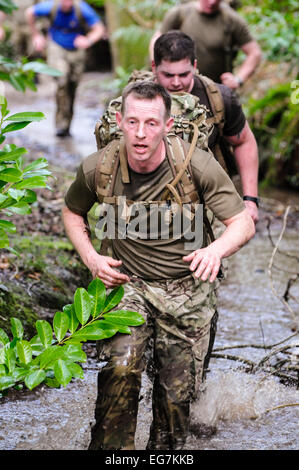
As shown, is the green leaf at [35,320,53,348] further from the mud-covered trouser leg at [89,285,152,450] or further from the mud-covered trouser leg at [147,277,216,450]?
the mud-covered trouser leg at [147,277,216,450]

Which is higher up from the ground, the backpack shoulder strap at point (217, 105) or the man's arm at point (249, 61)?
the man's arm at point (249, 61)

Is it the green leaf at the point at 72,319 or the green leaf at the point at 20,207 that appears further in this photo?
the green leaf at the point at 20,207

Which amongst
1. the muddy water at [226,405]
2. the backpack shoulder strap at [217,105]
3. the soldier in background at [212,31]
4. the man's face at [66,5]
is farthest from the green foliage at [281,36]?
the backpack shoulder strap at [217,105]

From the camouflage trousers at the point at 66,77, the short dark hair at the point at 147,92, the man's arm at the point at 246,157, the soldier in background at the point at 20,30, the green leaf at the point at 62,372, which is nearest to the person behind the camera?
the green leaf at the point at 62,372

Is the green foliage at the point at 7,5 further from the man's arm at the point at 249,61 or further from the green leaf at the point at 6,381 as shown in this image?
the man's arm at the point at 249,61

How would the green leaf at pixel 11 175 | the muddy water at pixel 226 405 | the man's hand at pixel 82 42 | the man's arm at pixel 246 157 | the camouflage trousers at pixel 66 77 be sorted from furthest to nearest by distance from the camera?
the camouflage trousers at pixel 66 77, the man's hand at pixel 82 42, the man's arm at pixel 246 157, the muddy water at pixel 226 405, the green leaf at pixel 11 175

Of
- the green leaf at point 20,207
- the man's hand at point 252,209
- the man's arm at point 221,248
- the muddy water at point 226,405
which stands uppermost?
the green leaf at point 20,207

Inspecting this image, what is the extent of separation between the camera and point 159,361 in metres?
4.34

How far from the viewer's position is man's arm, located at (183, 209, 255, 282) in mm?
3867

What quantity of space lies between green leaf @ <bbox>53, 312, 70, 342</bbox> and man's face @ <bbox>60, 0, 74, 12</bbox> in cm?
942

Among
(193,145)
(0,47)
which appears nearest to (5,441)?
(193,145)

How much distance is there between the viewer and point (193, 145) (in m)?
4.24

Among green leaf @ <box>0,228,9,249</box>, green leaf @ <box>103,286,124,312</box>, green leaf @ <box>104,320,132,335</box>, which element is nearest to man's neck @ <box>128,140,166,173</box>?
green leaf @ <box>103,286,124,312</box>

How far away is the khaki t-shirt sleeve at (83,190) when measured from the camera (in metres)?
4.33
